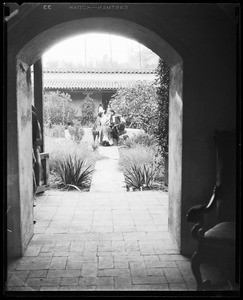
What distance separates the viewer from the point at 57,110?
18.2 m

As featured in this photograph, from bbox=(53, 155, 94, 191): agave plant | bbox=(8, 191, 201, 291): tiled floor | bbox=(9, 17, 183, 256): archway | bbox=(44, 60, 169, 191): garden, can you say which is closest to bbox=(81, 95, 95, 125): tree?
bbox=(44, 60, 169, 191): garden

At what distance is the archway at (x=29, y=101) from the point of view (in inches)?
153

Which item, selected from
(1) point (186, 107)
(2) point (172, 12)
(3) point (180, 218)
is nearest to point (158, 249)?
(3) point (180, 218)

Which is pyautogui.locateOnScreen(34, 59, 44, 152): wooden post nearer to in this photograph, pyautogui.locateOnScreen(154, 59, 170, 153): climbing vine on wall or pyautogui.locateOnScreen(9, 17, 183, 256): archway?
pyautogui.locateOnScreen(154, 59, 170, 153): climbing vine on wall

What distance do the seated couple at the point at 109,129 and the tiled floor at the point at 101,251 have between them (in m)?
8.85

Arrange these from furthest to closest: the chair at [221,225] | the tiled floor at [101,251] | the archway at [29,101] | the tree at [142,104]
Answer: the tree at [142,104] → the archway at [29,101] → the tiled floor at [101,251] → the chair at [221,225]

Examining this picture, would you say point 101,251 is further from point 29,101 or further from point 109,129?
point 109,129

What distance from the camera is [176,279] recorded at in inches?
135

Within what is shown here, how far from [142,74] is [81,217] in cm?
1909

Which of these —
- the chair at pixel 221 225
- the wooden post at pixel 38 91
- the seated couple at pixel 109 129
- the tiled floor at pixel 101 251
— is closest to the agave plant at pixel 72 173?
the wooden post at pixel 38 91

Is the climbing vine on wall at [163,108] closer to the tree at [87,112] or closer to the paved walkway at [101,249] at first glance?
the paved walkway at [101,249]

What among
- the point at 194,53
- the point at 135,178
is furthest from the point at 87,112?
the point at 194,53

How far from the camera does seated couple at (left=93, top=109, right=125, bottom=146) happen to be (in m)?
15.2

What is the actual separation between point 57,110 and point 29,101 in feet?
45.5
